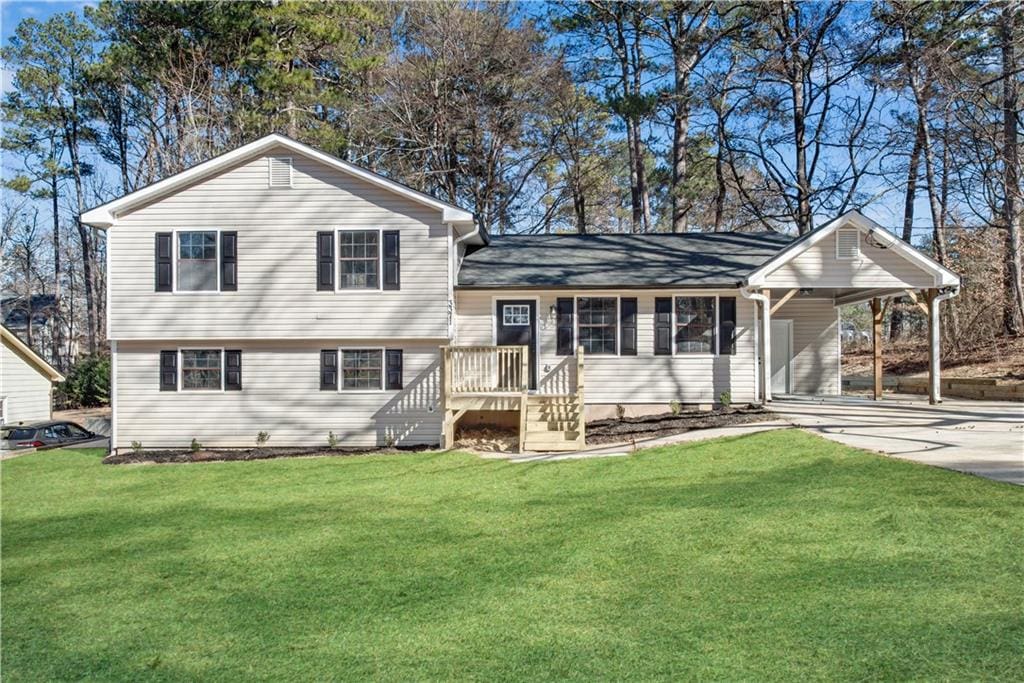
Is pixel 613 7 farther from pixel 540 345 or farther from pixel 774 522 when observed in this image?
pixel 774 522

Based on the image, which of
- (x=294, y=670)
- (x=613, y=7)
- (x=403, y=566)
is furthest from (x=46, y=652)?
(x=613, y=7)

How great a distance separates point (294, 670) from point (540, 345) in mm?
11497

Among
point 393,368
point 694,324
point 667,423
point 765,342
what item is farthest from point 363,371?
point 765,342

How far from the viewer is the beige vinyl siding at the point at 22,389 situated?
23.2 m

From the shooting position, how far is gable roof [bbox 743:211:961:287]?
562 inches

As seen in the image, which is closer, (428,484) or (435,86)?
(428,484)

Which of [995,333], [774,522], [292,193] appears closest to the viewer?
[774,522]

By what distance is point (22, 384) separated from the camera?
2369 cm

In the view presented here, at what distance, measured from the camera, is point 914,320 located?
30.8 metres

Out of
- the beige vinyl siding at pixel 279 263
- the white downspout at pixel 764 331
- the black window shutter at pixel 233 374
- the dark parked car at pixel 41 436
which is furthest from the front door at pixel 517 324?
the dark parked car at pixel 41 436

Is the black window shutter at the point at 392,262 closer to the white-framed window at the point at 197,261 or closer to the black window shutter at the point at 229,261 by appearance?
the black window shutter at the point at 229,261

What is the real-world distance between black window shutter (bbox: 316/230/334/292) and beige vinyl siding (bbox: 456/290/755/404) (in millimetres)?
2670

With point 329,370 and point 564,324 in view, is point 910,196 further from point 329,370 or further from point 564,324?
point 329,370

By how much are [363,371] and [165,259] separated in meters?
4.69
